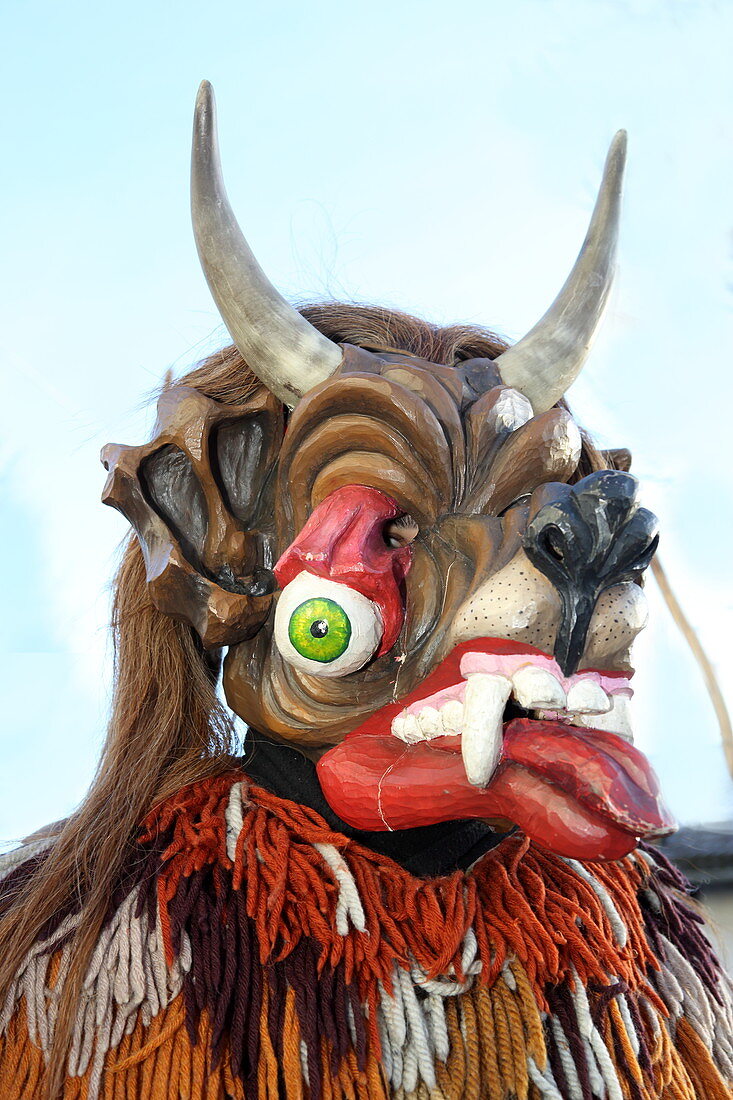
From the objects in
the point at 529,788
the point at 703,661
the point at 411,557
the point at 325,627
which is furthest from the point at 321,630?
the point at 703,661

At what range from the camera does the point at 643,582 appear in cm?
87

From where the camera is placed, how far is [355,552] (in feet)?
2.98

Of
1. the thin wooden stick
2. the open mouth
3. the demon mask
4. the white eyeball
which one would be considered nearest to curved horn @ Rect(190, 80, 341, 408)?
the demon mask

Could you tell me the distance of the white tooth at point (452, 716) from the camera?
81cm

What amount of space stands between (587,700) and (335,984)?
0.34 m

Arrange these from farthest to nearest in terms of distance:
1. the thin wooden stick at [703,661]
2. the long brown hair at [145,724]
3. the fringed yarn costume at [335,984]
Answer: the thin wooden stick at [703,661] < the long brown hair at [145,724] < the fringed yarn costume at [335,984]

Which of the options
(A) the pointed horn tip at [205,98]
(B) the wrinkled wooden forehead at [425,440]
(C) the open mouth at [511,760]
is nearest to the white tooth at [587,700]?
(C) the open mouth at [511,760]

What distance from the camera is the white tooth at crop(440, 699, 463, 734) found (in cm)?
81

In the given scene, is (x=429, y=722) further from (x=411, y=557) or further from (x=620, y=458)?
(x=620, y=458)

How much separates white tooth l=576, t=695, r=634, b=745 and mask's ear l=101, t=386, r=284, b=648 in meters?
0.36

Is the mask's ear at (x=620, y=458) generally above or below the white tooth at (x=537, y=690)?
above

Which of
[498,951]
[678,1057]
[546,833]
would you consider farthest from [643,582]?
[678,1057]

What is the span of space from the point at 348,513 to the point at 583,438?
400mm

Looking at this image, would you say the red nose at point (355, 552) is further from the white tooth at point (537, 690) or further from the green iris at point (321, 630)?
the white tooth at point (537, 690)
